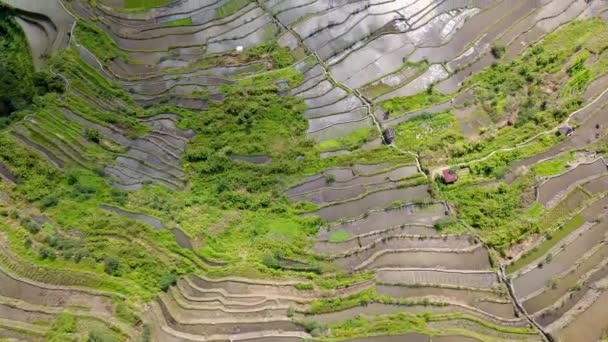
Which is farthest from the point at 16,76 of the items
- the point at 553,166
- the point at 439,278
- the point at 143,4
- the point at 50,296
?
the point at 553,166

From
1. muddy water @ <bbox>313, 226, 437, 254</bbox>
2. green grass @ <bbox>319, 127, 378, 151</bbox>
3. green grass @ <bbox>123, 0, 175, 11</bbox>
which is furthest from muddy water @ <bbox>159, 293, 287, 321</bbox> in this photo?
green grass @ <bbox>123, 0, 175, 11</bbox>

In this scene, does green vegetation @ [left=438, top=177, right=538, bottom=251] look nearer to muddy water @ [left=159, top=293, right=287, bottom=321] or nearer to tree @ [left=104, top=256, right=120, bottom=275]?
muddy water @ [left=159, top=293, right=287, bottom=321]

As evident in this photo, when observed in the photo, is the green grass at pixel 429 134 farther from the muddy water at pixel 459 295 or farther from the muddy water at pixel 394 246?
the muddy water at pixel 459 295

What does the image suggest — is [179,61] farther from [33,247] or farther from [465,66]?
[465,66]

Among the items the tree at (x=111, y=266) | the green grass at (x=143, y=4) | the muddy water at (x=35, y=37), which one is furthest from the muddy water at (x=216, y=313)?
the green grass at (x=143, y=4)

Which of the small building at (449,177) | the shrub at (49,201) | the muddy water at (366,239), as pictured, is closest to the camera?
the muddy water at (366,239)

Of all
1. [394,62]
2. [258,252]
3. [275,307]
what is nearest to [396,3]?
[394,62]
